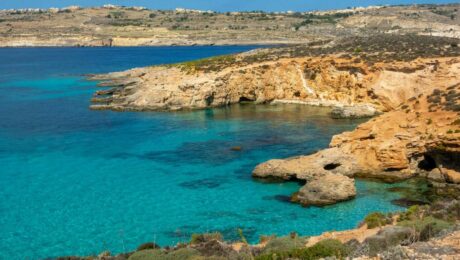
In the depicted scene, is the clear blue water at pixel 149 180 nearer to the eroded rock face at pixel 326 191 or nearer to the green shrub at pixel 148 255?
the eroded rock face at pixel 326 191

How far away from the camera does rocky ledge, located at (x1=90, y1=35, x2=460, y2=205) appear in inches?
1115

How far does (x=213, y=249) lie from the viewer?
1725 cm

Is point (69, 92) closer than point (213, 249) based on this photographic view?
No

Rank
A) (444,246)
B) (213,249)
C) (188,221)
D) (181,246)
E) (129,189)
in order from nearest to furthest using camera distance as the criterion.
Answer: (444,246) → (213,249) → (181,246) → (188,221) → (129,189)

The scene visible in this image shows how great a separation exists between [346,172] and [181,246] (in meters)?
13.9


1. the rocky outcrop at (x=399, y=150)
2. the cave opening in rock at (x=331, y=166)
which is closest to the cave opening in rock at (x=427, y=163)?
the rocky outcrop at (x=399, y=150)

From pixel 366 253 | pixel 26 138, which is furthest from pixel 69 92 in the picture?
pixel 366 253

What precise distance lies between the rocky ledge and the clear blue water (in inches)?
66.5

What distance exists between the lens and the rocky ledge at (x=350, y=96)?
1115 inches

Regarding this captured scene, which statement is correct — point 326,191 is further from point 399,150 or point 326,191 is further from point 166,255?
point 166,255

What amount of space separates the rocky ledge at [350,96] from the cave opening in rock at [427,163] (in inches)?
2.1

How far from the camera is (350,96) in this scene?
2047 inches

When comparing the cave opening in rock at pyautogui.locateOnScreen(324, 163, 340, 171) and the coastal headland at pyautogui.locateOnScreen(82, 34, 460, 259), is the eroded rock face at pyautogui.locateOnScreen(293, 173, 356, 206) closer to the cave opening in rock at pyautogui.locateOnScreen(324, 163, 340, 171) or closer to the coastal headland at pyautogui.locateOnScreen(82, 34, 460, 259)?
the coastal headland at pyautogui.locateOnScreen(82, 34, 460, 259)

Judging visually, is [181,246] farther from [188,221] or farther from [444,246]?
[444,246]
